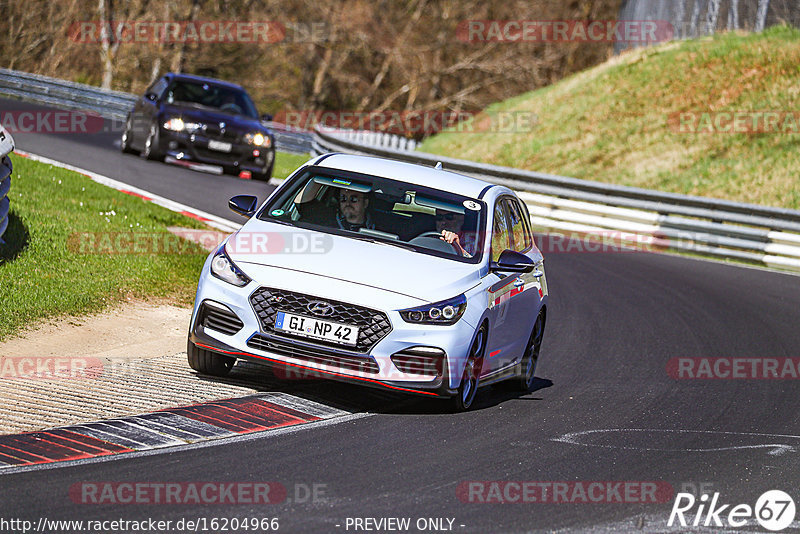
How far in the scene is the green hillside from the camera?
30.4 metres

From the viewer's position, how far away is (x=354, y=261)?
27.5ft

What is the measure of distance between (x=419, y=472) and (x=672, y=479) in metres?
1.58

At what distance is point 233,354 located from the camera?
835 cm

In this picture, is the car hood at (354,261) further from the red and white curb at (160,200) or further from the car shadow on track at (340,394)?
the red and white curb at (160,200)

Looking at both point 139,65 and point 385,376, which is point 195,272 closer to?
point 385,376

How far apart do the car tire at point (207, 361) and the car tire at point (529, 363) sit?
236 centimetres

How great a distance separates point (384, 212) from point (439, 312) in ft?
4.28

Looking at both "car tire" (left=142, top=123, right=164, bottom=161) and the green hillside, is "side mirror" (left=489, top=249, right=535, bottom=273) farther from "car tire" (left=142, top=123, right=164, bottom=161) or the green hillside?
the green hillside

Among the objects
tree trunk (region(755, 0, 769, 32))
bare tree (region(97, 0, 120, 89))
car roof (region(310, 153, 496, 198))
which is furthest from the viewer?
bare tree (region(97, 0, 120, 89))

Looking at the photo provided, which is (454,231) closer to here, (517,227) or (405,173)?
(405,173)

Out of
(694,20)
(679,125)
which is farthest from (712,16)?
(679,125)

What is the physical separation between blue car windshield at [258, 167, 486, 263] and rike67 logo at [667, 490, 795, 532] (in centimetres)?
268

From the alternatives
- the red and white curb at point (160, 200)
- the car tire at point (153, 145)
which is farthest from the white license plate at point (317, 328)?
the car tire at point (153, 145)

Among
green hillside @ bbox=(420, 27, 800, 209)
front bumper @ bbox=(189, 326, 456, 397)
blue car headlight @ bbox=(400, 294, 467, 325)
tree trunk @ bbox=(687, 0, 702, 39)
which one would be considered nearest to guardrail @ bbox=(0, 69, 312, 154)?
green hillside @ bbox=(420, 27, 800, 209)
